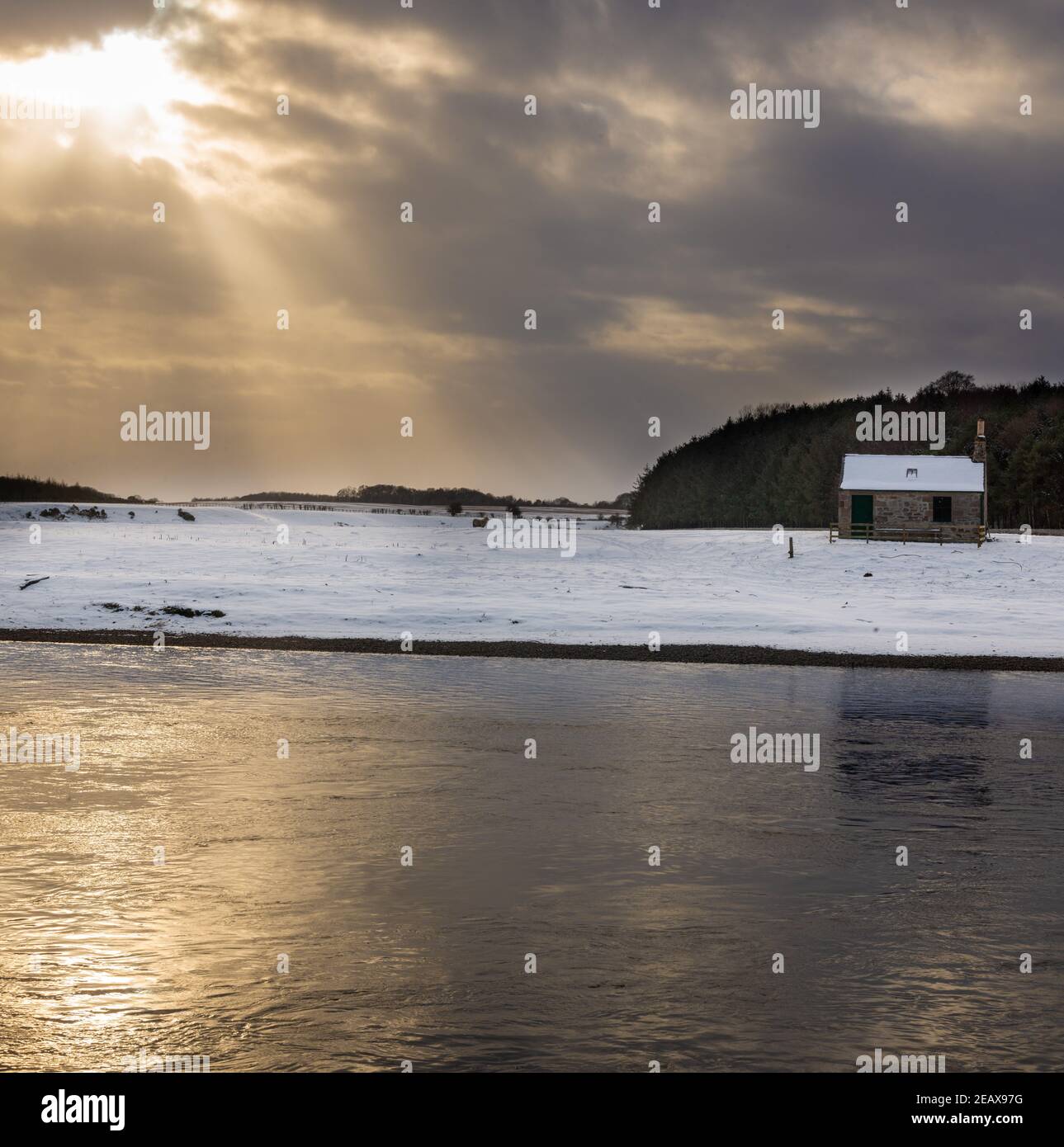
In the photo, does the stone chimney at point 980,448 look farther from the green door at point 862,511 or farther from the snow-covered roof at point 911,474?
the green door at point 862,511

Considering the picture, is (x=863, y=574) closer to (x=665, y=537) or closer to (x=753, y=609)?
(x=753, y=609)

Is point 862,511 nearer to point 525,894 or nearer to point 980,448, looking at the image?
point 980,448

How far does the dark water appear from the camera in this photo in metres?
7.46

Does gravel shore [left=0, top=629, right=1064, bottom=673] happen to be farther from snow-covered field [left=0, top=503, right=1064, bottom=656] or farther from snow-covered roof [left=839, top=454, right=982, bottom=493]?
snow-covered roof [left=839, top=454, right=982, bottom=493]

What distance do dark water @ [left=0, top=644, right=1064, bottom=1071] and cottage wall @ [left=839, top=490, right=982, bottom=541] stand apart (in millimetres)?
55088

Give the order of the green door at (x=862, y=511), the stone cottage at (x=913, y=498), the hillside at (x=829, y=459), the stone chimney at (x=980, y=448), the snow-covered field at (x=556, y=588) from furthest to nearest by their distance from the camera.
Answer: the hillside at (x=829, y=459), the stone chimney at (x=980, y=448), the green door at (x=862, y=511), the stone cottage at (x=913, y=498), the snow-covered field at (x=556, y=588)

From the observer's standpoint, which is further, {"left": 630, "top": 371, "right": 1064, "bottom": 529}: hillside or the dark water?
{"left": 630, "top": 371, "right": 1064, "bottom": 529}: hillside

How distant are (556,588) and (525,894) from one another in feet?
121

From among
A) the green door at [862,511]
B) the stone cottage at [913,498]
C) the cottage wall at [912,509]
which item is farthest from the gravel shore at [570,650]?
the green door at [862,511]

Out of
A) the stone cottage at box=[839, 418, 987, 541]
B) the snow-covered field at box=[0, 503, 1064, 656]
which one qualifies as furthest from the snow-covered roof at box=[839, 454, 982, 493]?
the snow-covered field at box=[0, 503, 1064, 656]

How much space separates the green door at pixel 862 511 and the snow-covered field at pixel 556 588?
4582 millimetres

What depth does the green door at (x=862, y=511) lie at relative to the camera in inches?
2933
